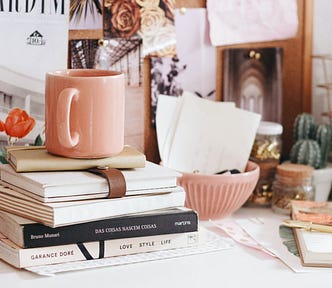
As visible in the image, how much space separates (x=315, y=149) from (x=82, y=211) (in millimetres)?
525

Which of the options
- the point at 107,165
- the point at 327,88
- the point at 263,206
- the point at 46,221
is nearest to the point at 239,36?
the point at 327,88

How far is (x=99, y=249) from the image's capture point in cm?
106

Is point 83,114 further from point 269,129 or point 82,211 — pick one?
point 269,129

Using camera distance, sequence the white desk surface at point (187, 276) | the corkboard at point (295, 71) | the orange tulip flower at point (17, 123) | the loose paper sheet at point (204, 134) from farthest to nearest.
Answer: the corkboard at point (295, 71)
the loose paper sheet at point (204, 134)
the orange tulip flower at point (17, 123)
the white desk surface at point (187, 276)

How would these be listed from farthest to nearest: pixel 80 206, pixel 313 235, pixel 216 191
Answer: pixel 216 191
pixel 313 235
pixel 80 206

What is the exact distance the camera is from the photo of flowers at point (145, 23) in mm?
1314

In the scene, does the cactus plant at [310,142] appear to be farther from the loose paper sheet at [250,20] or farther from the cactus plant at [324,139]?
the loose paper sheet at [250,20]

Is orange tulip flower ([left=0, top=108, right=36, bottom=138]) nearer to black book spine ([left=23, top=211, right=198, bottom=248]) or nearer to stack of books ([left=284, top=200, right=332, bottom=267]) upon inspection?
black book spine ([left=23, top=211, right=198, bottom=248])

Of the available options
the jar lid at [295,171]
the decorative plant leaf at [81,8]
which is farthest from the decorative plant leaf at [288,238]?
the decorative plant leaf at [81,8]

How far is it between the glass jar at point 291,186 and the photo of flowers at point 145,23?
11.4 inches

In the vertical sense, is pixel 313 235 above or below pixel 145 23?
below

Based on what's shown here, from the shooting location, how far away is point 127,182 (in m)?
1.06

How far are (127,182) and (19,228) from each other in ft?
0.52

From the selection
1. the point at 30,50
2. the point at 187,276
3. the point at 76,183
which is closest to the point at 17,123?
the point at 30,50
